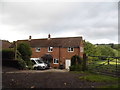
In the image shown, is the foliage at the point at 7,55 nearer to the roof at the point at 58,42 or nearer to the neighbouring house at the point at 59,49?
the neighbouring house at the point at 59,49

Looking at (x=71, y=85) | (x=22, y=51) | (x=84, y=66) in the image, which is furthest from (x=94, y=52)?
(x=71, y=85)

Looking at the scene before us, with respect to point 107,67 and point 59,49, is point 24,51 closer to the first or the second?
point 59,49

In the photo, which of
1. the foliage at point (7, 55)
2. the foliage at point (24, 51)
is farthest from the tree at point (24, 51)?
the foliage at point (7, 55)

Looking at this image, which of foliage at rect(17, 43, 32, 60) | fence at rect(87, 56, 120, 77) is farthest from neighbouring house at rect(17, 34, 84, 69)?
fence at rect(87, 56, 120, 77)

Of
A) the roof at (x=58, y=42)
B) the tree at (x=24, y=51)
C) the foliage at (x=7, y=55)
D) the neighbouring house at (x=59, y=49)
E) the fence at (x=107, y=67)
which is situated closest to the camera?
the fence at (x=107, y=67)

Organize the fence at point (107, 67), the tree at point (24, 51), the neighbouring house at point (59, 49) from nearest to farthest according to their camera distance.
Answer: the fence at point (107, 67)
the tree at point (24, 51)
the neighbouring house at point (59, 49)

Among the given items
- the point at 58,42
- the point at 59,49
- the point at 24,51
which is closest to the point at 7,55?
the point at 24,51

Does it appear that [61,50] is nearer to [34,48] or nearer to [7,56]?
[34,48]

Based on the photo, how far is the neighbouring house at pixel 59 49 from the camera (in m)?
33.1

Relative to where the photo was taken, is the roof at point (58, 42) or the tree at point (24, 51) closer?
the tree at point (24, 51)

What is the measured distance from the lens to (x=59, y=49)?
34.4 m

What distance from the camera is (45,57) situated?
34.4 meters

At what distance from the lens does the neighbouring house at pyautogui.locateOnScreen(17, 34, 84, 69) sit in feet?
109

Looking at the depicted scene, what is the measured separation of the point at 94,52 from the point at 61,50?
57.1 feet
